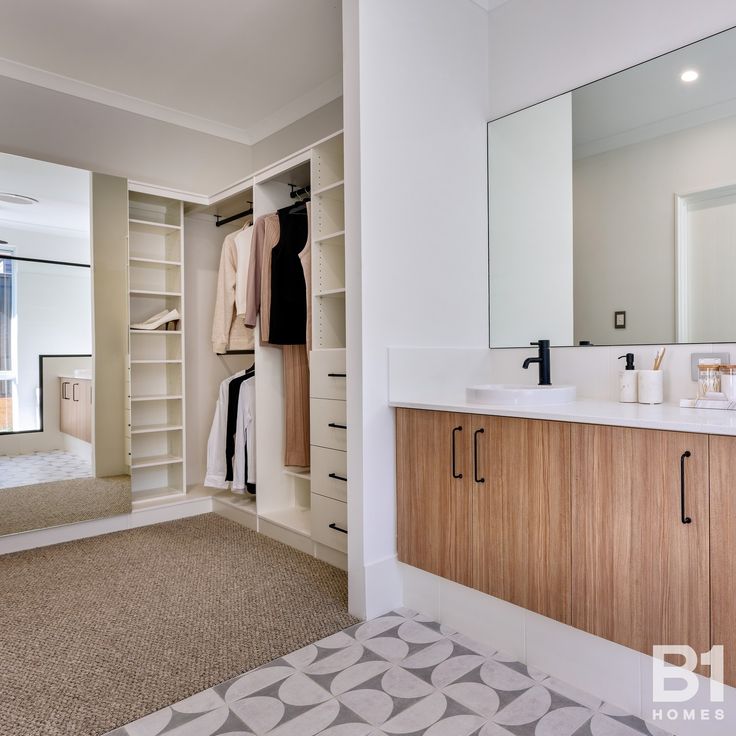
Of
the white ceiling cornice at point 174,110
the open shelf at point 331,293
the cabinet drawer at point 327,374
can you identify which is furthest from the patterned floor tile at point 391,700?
the white ceiling cornice at point 174,110

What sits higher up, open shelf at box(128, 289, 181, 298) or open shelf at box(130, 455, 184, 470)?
open shelf at box(128, 289, 181, 298)

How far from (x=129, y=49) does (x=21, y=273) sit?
1343mm

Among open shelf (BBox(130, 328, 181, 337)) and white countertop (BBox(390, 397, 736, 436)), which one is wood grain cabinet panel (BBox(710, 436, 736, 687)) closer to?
white countertop (BBox(390, 397, 736, 436))

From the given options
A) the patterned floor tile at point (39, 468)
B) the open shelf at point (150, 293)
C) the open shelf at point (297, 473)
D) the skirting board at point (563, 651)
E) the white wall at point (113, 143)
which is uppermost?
the white wall at point (113, 143)

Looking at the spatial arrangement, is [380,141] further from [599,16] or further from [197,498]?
[197,498]

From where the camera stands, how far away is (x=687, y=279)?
1.96m

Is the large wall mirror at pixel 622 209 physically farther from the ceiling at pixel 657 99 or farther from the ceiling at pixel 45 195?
the ceiling at pixel 45 195

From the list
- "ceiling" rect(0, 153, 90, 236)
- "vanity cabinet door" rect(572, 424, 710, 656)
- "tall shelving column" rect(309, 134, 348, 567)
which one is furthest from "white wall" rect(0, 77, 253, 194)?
"vanity cabinet door" rect(572, 424, 710, 656)

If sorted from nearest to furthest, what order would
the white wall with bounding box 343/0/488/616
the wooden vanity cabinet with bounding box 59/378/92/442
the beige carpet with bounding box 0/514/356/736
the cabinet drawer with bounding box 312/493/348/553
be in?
the beige carpet with bounding box 0/514/356/736, the white wall with bounding box 343/0/488/616, the cabinet drawer with bounding box 312/493/348/553, the wooden vanity cabinet with bounding box 59/378/92/442

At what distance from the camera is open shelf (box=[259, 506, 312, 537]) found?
113 inches

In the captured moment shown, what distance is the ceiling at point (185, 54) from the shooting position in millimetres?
2654

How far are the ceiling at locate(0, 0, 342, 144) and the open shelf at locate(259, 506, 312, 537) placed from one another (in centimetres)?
254

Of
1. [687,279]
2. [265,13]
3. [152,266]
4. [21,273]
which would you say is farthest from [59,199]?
[687,279]

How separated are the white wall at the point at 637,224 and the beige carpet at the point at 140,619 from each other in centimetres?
159
